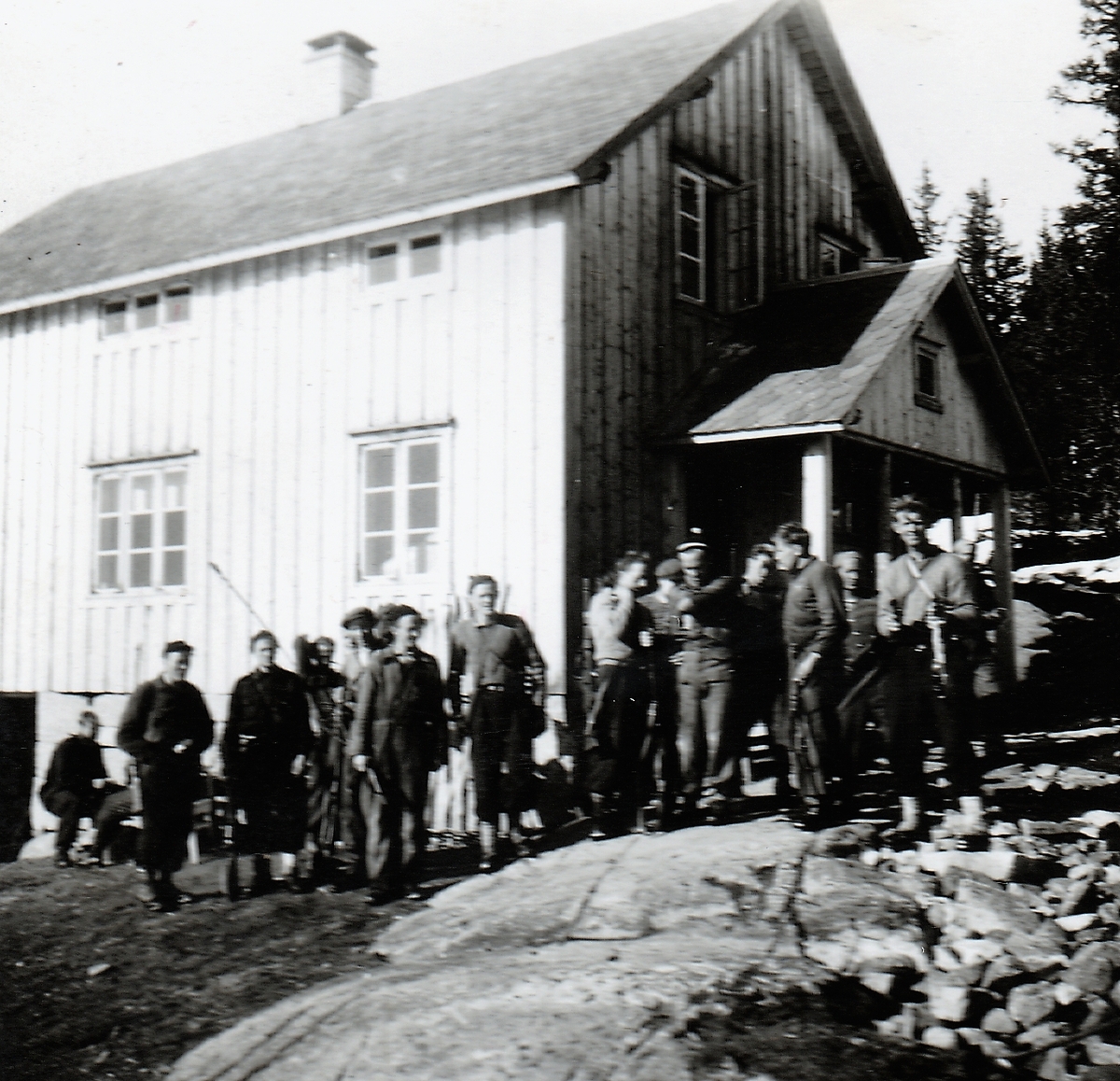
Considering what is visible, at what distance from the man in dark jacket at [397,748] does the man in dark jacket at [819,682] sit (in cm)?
216

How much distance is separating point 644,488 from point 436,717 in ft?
10.6

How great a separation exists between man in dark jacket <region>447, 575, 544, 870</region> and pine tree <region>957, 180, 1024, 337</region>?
826cm

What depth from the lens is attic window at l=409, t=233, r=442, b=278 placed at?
979cm

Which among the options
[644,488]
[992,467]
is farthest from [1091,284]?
[644,488]

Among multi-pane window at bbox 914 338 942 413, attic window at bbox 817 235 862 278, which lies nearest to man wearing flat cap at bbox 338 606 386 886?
multi-pane window at bbox 914 338 942 413

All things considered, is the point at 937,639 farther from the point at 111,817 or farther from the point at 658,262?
the point at 111,817

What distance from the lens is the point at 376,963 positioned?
5895mm

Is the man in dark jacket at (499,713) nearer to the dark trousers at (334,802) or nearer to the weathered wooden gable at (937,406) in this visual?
the dark trousers at (334,802)

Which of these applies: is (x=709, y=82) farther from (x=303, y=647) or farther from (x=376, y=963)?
(x=376, y=963)

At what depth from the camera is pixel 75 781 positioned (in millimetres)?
8953

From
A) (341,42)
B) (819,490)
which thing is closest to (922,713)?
(819,490)

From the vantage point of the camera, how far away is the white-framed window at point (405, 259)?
9797 millimetres

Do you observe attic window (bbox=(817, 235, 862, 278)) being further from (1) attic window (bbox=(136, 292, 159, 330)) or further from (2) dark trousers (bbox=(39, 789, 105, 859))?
(2) dark trousers (bbox=(39, 789, 105, 859))

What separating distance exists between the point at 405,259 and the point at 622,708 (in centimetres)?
453
